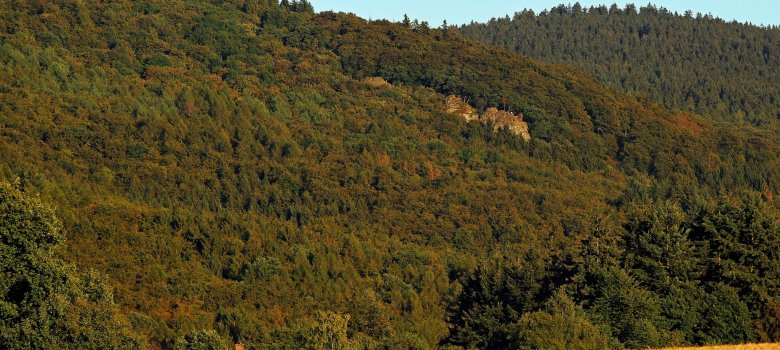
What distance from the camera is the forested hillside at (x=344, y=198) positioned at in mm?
64750

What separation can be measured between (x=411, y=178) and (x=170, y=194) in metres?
A: 28.6

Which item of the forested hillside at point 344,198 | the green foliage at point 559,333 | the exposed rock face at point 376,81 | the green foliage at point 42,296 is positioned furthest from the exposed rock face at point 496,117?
the green foliage at point 42,296

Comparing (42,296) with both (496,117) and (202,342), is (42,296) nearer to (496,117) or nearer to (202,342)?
(202,342)

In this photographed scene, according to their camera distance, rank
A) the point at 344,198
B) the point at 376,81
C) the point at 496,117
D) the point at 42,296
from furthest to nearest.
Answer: the point at 376,81 < the point at 496,117 < the point at 344,198 < the point at 42,296

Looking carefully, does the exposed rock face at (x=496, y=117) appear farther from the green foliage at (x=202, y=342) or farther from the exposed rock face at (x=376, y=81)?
the green foliage at (x=202, y=342)

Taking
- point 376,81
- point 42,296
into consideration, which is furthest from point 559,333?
point 376,81

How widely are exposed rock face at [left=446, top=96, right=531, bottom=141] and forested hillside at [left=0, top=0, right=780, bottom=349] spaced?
1361 millimetres

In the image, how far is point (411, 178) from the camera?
15350 centimetres

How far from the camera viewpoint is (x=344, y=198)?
146 meters

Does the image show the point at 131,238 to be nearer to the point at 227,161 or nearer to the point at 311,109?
the point at 227,161

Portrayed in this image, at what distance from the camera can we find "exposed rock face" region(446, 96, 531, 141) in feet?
582

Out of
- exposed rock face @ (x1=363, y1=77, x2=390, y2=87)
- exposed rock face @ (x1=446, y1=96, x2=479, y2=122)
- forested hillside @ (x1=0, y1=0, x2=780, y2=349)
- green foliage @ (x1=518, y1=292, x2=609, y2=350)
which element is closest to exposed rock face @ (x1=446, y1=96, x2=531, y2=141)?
exposed rock face @ (x1=446, y1=96, x2=479, y2=122)

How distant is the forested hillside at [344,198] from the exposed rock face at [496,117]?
136cm

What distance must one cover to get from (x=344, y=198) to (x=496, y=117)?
3906cm
